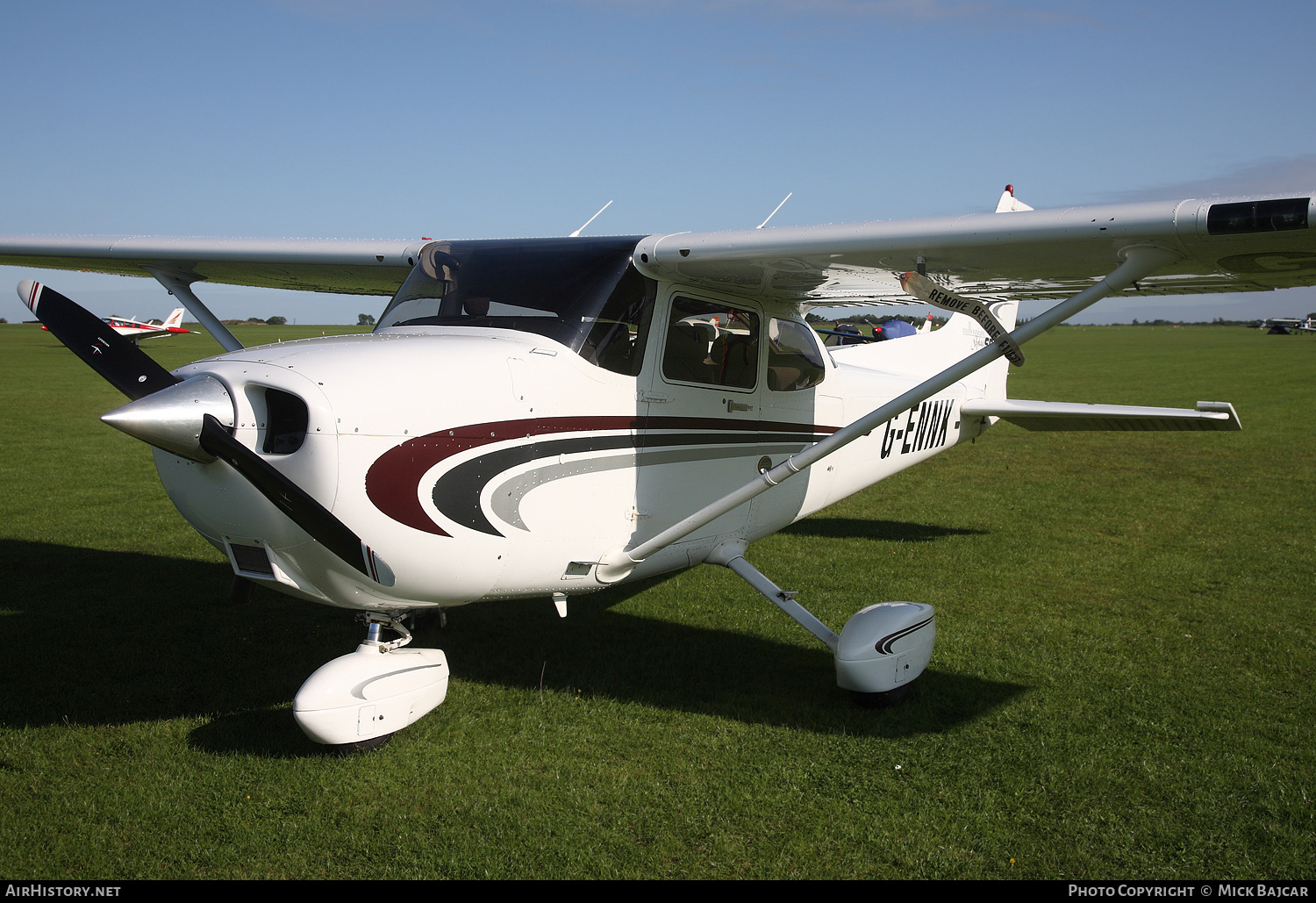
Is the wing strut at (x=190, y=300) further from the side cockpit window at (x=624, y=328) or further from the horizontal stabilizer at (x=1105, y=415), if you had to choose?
the horizontal stabilizer at (x=1105, y=415)

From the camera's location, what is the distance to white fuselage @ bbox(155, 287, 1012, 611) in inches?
133

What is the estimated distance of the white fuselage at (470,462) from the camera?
337 centimetres

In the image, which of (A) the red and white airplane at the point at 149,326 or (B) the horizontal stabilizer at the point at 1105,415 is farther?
(A) the red and white airplane at the point at 149,326

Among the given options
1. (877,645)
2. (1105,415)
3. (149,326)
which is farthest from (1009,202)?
(149,326)

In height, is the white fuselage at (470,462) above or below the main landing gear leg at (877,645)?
above

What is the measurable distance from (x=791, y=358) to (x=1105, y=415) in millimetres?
2737

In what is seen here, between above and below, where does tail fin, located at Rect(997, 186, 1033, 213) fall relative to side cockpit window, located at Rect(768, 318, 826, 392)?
above

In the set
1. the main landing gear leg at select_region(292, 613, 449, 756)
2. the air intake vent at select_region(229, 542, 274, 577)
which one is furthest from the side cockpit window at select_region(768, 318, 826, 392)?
the air intake vent at select_region(229, 542, 274, 577)

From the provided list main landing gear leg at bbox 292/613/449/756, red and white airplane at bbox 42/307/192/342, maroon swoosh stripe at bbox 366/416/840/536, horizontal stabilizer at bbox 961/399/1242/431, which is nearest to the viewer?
maroon swoosh stripe at bbox 366/416/840/536

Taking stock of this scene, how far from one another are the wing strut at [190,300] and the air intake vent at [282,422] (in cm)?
241

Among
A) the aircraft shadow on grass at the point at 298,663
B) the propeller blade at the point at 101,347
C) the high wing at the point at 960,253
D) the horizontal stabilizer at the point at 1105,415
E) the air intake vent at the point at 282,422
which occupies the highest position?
the high wing at the point at 960,253

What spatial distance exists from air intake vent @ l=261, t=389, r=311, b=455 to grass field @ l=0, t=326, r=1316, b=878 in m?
1.44

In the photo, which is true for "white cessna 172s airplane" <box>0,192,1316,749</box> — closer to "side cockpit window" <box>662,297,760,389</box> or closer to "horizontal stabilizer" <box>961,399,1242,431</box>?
"side cockpit window" <box>662,297,760,389</box>

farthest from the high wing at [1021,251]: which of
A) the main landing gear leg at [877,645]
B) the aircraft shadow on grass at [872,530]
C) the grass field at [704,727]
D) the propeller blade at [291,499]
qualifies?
the aircraft shadow on grass at [872,530]
